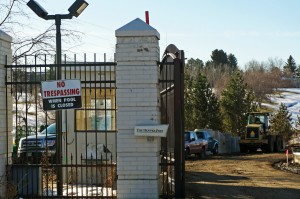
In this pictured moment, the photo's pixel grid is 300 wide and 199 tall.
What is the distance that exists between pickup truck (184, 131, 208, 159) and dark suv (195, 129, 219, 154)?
140cm

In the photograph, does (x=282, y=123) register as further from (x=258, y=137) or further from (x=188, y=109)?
(x=258, y=137)

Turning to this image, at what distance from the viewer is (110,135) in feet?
44.3

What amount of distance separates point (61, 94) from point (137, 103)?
5.09ft

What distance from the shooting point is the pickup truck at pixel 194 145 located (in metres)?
31.4

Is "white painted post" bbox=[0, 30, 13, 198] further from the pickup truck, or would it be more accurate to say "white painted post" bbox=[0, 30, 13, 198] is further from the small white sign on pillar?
the pickup truck

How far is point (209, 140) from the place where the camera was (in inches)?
1435

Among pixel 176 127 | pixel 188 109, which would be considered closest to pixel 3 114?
pixel 176 127

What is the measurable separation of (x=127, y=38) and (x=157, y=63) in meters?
0.73

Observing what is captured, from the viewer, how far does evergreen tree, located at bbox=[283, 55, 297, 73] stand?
6353 inches

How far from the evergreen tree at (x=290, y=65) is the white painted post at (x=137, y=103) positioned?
512 feet

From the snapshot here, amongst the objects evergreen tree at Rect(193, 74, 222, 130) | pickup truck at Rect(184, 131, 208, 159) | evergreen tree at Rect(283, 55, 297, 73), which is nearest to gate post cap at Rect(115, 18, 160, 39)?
pickup truck at Rect(184, 131, 208, 159)

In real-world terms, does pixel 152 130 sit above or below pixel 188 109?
below

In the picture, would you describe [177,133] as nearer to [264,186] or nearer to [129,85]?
[129,85]

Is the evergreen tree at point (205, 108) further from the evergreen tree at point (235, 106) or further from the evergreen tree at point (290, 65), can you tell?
the evergreen tree at point (290, 65)
